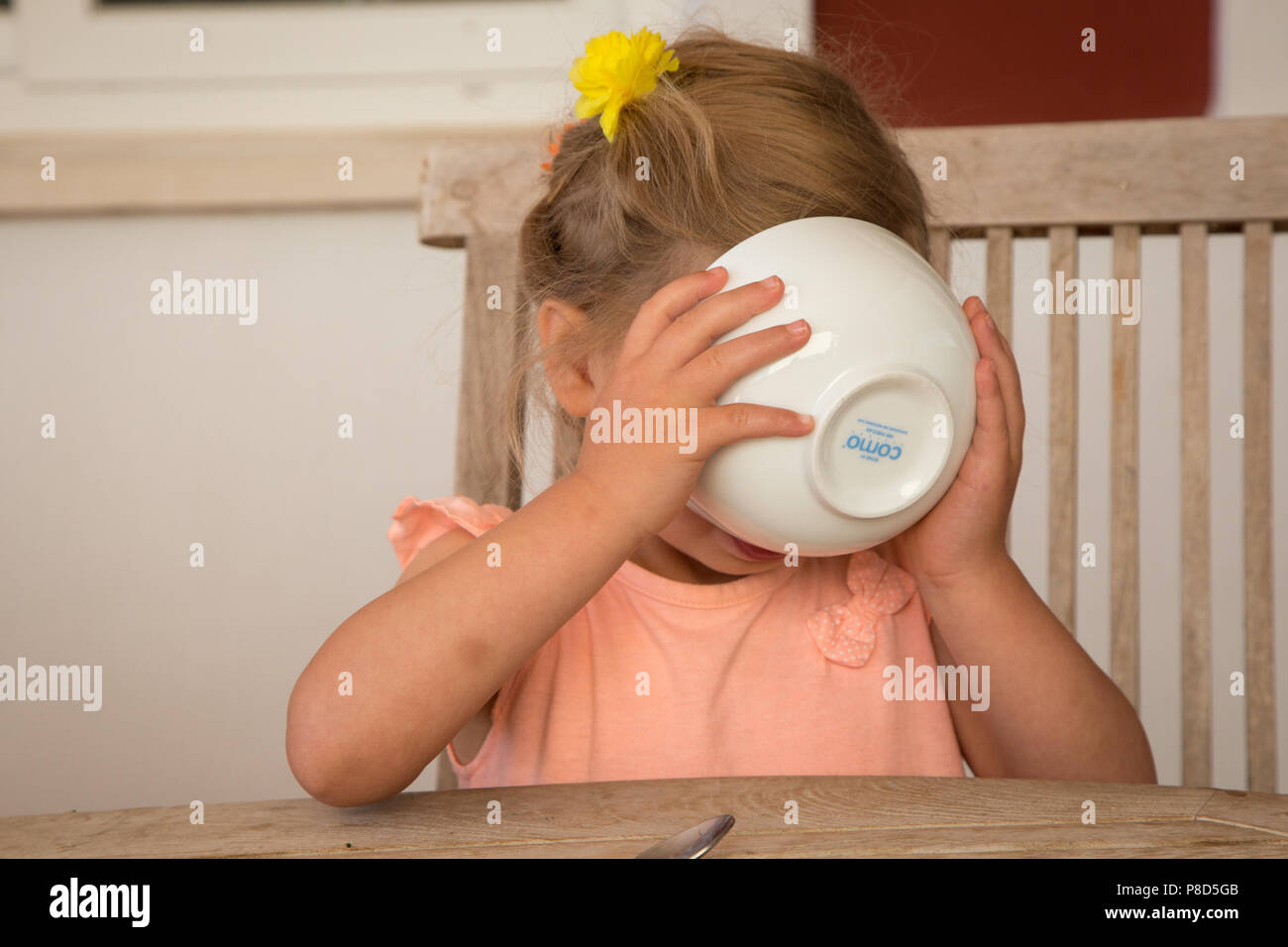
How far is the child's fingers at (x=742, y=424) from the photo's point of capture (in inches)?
24.5

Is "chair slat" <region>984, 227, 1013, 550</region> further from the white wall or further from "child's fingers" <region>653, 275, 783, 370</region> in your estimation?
the white wall

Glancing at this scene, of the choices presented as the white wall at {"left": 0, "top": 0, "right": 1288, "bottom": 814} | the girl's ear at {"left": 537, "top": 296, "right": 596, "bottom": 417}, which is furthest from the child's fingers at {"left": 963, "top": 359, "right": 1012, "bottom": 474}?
the white wall at {"left": 0, "top": 0, "right": 1288, "bottom": 814}

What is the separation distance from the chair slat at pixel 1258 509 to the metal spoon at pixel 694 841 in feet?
2.19

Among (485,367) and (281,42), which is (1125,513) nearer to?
(485,367)

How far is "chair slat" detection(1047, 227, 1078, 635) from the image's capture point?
1.03 m

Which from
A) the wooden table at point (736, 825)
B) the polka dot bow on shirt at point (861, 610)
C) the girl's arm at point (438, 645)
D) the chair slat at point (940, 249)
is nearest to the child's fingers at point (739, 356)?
the girl's arm at point (438, 645)

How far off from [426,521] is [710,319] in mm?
334

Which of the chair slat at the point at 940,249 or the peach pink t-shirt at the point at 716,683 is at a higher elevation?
the chair slat at the point at 940,249

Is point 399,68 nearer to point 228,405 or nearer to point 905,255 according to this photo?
point 228,405

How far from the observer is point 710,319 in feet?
2.13

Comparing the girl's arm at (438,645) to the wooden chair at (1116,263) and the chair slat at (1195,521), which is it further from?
the chair slat at (1195,521)

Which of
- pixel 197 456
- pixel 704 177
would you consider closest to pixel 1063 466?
pixel 704 177
